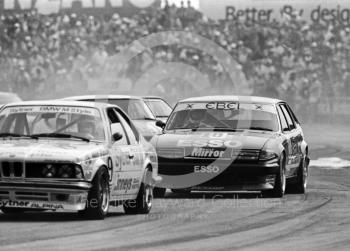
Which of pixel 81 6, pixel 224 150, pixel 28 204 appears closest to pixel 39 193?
pixel 28 204

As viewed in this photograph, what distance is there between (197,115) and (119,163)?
15.1 feet

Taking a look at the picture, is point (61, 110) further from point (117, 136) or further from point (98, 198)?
point (98, 198)

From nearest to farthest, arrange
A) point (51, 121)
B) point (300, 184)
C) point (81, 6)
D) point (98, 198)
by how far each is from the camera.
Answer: point (98, 198) < point (51, 121) < point (300, 184) < point (81, 6)

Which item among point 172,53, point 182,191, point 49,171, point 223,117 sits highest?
point 49,171

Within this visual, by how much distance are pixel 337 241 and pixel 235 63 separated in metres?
33.1

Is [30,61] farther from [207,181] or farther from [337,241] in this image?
[337,241]

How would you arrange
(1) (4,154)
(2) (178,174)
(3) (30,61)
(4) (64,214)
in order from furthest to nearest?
(3) (30,61) → (2) (178,174) → (4) (64,214) → (1) (4,154)

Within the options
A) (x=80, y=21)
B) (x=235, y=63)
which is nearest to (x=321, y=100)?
(x=235, y=63)

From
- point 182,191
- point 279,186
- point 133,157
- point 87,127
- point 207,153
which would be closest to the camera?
point 87,127

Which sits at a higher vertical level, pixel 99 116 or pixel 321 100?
pixel 99 116

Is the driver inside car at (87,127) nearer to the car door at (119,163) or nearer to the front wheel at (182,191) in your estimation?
the car door at (119,163)

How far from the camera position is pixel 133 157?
14305 mm

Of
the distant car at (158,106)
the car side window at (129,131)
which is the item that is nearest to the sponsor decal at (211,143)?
the car side window at (129,131)

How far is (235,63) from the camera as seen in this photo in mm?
44156
